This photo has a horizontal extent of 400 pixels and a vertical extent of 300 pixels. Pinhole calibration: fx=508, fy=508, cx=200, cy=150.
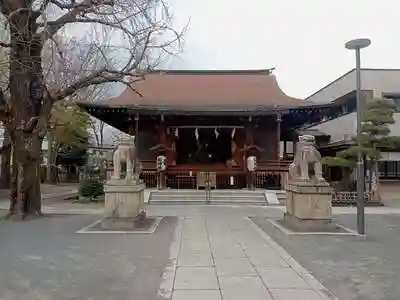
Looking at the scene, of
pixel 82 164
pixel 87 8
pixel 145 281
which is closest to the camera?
pixel 145 281

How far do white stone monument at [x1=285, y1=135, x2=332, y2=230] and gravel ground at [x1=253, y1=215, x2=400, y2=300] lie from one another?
2.80 ft

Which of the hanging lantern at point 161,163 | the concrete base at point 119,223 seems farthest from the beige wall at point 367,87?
the concrete base at point 119,223

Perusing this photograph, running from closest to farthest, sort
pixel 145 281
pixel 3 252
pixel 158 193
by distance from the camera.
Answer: pixel 145 281, pixel 3 252, pixel 158 193

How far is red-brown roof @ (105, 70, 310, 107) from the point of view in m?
27.1

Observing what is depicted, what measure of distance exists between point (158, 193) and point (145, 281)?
1616 centimetres

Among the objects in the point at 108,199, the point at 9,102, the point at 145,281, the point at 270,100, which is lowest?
the point at 145,281

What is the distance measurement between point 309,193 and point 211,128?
46.0 ft

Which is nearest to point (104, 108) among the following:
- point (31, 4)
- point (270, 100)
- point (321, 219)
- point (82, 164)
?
point (270, 100)

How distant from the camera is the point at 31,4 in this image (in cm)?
1444

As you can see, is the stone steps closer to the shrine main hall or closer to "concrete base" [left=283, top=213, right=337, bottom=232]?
the shrine main hall

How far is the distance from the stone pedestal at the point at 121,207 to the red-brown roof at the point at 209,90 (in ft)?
42.5

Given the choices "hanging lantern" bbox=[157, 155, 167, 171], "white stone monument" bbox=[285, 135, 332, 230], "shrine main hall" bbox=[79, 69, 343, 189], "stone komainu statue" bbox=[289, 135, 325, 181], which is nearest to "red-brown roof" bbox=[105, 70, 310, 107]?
"shrine main hall" bbox=[79, 69, 343, 189]

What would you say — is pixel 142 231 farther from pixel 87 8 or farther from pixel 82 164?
pixel 82 164

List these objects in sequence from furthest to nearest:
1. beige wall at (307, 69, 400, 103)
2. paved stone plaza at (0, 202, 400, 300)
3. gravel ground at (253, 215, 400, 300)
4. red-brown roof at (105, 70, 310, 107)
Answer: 1. beige wall at (307, 69, 400, 103)
2. red-brown roof at (105, 70, 310, 107)
3. gravel ground at (253, 215, 400, 300)
4. paved stone plaza at (0, 202, 400, 300)
